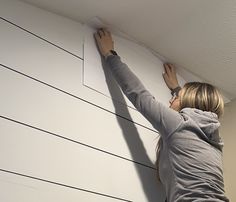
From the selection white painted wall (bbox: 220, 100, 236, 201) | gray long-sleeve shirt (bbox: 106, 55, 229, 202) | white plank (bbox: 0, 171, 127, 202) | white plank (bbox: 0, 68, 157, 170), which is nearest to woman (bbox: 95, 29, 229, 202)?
gray long-sleeve shirt (bbox: 106, 55, 229, 202)

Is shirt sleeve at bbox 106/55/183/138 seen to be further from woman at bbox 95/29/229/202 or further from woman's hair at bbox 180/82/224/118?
woman's hair at bbox 180/82/224/118

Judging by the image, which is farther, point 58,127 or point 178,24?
point 178,24

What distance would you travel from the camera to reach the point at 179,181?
1214 millimetres

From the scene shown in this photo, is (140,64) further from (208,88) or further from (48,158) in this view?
(48,158)

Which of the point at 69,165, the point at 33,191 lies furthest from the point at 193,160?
the point at 33,191

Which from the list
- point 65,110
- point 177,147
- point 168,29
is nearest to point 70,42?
point 65,110

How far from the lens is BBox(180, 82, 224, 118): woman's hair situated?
1.40 meters

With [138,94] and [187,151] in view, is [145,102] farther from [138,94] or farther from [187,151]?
[187,151]

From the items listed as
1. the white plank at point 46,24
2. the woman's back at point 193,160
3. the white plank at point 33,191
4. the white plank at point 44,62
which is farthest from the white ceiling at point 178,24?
the white plank at point 33,191

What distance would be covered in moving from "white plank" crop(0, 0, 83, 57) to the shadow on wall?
16 cm

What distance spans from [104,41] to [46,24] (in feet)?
0.87

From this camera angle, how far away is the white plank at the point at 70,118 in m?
1.11

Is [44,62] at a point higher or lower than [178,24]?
lower

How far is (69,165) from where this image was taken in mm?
1147
